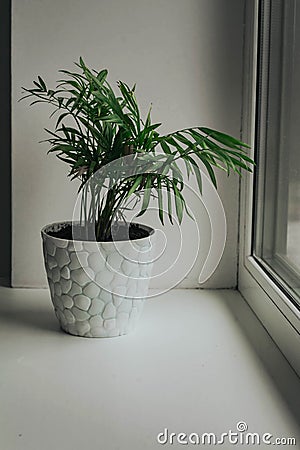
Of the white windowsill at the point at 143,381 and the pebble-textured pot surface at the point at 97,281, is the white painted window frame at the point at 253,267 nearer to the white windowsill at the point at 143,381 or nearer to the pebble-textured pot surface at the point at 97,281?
the white windowsill at the point at 143,381

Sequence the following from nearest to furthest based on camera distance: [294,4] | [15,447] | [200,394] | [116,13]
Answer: [15,447] < [200,394] < [294,4] < [116,13]

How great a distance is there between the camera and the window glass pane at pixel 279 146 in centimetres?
120

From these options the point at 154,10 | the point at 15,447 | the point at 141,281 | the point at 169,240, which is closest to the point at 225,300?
the point at 169,240

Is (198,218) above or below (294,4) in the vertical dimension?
below

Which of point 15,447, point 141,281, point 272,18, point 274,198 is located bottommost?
point 15,447

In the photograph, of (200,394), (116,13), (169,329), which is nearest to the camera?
(200,394)

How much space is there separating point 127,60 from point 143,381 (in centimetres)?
66

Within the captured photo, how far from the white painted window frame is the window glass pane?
2 centimetres

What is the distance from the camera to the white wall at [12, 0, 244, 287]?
1454 millimetres

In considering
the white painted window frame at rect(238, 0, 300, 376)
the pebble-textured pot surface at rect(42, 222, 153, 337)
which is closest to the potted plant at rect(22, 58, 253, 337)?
the pebble-textured pot surface at rect(42, 222, 153, 337)

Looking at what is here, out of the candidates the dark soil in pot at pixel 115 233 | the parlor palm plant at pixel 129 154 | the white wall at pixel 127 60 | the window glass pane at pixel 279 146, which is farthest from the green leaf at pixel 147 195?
the white wall at pixel 127 60

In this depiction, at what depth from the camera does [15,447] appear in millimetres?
891

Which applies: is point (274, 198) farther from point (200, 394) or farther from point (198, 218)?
point (200, 394)

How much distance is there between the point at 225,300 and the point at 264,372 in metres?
0.37
